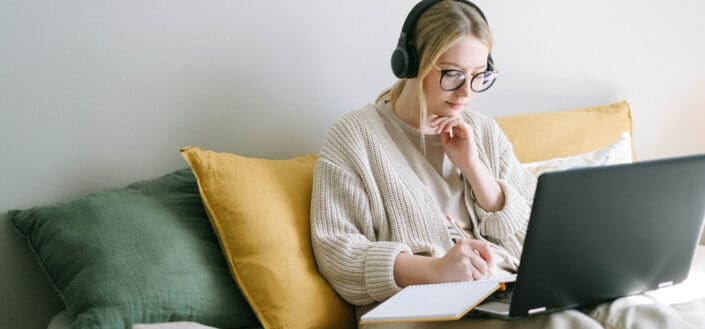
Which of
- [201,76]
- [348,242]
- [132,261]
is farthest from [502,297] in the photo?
[201,76]

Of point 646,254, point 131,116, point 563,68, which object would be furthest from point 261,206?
point 563,68

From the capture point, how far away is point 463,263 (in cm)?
149

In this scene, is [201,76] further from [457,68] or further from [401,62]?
[457,68]

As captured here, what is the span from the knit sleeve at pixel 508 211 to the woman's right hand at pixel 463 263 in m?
0.23

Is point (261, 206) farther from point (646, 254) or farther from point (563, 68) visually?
point (563, 68)

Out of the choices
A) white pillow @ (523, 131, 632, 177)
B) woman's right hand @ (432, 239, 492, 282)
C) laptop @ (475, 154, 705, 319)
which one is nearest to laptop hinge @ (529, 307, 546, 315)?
laptop @ (475, 154, 705, 319)

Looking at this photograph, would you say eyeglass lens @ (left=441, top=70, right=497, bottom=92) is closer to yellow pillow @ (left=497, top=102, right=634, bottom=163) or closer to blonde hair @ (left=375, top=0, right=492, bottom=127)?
blonde hair @ (left=375, top=0, right=492, bottom=127)

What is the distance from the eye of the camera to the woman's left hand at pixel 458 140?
1.77 metres

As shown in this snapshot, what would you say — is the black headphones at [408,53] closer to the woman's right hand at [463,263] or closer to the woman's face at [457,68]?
the woman's face at [457,68]

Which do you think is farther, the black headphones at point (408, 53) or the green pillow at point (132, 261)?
the black headphones at point (408, 53)

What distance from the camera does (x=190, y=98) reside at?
1.87 m

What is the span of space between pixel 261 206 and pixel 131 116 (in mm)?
366

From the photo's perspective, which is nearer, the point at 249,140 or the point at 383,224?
the point at 383,224

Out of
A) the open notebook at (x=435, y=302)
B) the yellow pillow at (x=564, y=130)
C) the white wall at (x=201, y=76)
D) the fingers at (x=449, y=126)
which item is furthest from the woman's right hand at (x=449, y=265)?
the yellow pillow at (x=564, y=130)
